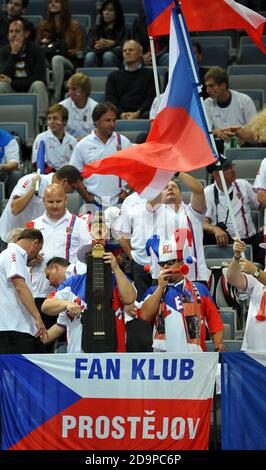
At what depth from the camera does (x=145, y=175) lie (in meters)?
10.4

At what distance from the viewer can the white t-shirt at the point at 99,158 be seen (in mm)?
13984

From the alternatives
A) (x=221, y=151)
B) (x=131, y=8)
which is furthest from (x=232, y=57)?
(x=221, y=151)

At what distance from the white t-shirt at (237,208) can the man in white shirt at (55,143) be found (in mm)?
1851

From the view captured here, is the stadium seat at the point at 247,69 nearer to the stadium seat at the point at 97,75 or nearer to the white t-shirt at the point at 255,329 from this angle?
the stadium seat at the point at 97,75

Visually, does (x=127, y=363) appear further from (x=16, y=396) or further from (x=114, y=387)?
(x=16, y=396)

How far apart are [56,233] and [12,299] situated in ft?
4.49

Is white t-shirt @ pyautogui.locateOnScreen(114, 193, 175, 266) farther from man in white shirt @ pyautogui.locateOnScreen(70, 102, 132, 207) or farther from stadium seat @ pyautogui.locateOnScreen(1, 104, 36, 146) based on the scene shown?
stadium seat @ pyautogui.locateOnScreen(1, 104, 36, 146)

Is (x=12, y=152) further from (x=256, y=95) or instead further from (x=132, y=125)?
(x=256, y=95)

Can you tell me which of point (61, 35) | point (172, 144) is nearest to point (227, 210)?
point (172, 144)

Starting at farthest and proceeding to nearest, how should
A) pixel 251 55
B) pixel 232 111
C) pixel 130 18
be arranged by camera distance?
1. pixel 130 18
2. pixel 251 55
3. pixel 232 111

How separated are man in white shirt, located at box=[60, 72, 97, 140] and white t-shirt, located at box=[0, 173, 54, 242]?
7.04 feet

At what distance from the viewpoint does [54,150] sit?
14.6 m

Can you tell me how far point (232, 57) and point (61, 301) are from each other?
7477mm
